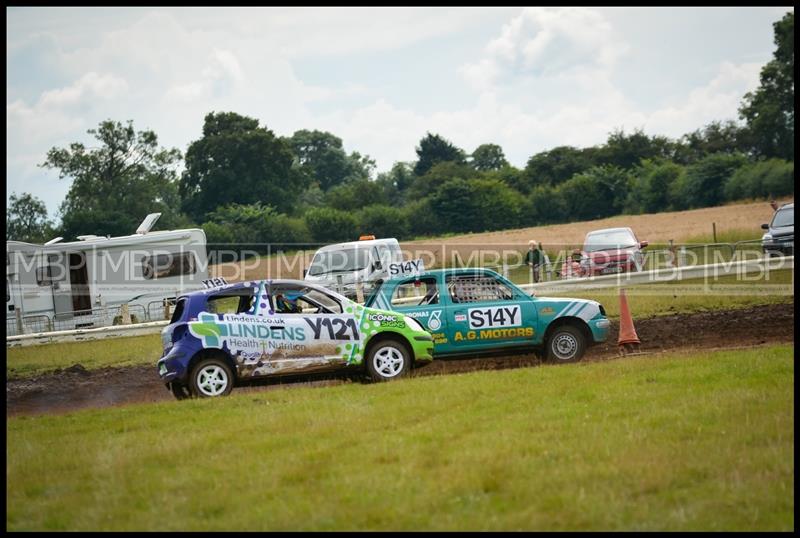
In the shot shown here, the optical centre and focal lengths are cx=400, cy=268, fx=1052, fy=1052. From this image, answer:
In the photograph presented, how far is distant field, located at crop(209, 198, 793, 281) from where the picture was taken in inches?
1698

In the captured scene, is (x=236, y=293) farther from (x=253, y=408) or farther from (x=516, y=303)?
(x=516, y=303)

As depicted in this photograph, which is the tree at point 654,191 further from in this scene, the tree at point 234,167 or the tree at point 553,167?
the tree at point 234,167

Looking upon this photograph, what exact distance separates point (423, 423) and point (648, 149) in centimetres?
9951

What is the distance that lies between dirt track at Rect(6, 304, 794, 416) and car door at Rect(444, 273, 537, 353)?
754 millimetres

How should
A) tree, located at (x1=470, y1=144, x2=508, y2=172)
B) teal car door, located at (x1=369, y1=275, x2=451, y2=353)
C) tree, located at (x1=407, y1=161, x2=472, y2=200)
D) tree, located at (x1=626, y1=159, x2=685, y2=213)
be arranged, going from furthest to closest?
1. tree, located at (x1=470, y1=144, x2=508, y2=172)
2. tree, located at (x1=407, y1=161, x2=472, y2=200)
3. tree, located at (x1=626, y1=159, x2=685, y2=213)
4. teal car door, located at (x1=369, y1=275, x2=451, y2=353)

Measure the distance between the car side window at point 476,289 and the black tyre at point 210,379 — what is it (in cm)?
355

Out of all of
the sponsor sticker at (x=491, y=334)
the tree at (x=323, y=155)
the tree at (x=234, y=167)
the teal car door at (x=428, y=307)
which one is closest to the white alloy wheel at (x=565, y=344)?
the sponsor sticker at (x=491, y=334)

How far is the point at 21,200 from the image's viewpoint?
188 feet

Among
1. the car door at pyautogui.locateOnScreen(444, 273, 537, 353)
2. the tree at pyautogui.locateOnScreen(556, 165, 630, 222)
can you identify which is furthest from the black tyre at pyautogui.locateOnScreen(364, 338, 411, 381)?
the tree at pyautogui.locateOnScreen(556, 165, 630, 222)

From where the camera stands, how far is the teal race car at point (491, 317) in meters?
15.1

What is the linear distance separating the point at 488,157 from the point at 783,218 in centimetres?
9723

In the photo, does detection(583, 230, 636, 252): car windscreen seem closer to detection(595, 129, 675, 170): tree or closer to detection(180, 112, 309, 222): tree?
detection(180, 112, 309, 222): tree

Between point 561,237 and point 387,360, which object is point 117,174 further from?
point 387,360

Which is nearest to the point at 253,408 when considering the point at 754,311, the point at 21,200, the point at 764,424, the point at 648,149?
the point at 764,424
